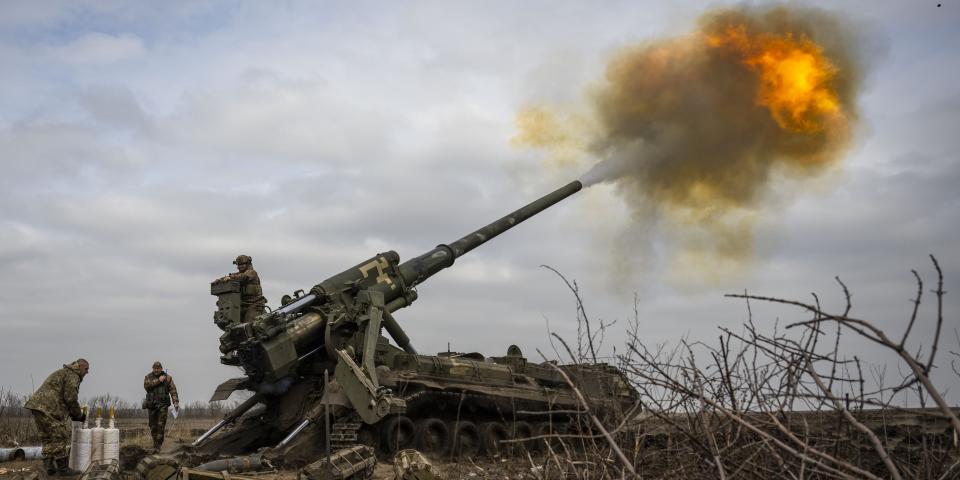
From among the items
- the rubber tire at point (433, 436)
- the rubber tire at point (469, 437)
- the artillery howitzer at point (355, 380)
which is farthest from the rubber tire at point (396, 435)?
the rubber tire at point (469, 437)

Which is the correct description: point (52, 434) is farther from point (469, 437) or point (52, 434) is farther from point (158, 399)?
point (469, 437)

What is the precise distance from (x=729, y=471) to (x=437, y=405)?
479 inches

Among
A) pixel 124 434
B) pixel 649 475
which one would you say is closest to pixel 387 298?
pixel 124 434

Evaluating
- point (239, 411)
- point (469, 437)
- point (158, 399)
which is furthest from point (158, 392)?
point (469, 437)

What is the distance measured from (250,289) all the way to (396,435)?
12.0 feet

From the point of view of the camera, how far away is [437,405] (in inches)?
636

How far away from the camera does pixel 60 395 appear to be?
13.5 meters

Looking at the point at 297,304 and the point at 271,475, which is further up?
the point at 297,304

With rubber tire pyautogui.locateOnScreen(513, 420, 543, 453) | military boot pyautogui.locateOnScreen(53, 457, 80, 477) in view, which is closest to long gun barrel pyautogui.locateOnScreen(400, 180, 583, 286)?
rubber tire pyautogui.locateOnScreen(513, 420, 543, 453)

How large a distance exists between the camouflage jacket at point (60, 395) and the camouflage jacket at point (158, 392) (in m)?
3.16

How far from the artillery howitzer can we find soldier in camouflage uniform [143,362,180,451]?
1577mm

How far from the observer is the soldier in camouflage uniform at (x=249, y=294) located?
601 inches

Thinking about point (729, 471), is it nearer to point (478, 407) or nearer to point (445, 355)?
point (478, 407)

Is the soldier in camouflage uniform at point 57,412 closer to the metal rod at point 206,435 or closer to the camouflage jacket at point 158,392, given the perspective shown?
the metal rod at point 206,435
